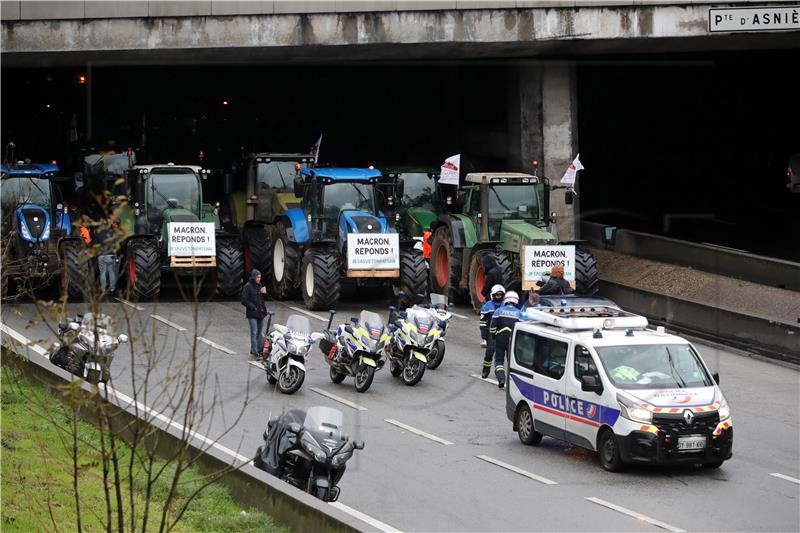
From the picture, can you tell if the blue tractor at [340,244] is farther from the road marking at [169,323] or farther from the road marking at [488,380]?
the road marking at [488,380]

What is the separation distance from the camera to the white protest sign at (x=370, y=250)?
88.8 ft

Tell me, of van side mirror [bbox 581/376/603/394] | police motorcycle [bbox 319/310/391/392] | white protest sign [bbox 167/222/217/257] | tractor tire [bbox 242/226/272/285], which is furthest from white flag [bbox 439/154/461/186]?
van side mirror [bbox 581/376/603/394]

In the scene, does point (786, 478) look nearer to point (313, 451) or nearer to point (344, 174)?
point (313, 451)

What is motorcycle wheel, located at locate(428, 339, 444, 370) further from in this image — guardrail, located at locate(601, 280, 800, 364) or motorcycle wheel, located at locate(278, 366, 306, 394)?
guardrail, located at locate(601, 280, 800, 364)

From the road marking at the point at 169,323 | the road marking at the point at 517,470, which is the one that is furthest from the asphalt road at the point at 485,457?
the road marking at the point at 169,323

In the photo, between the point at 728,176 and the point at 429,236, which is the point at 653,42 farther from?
the point at 728,176

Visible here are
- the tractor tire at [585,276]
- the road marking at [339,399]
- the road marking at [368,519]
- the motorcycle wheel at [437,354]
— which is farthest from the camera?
the tractor tire at [585,276]

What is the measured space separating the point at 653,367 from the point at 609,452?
1248 mm

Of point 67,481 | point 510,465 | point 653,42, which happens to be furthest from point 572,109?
point 67,481

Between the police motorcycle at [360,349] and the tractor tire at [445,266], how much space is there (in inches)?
313

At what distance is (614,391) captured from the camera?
16.1 metres

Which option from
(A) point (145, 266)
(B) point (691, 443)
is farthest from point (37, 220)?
(B) point (691, 443)

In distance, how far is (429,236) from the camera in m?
30.2

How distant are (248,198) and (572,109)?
27.7ft
